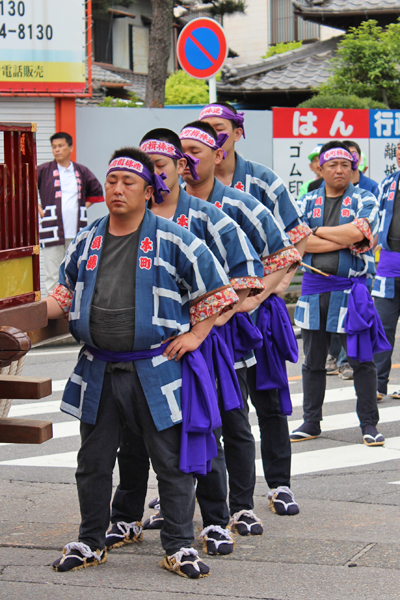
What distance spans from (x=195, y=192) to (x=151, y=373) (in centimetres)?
116

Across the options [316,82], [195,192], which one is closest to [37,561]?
[195,192]

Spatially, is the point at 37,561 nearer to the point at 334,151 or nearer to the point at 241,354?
the point at 241,354

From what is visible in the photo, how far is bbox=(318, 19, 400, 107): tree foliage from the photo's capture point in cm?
1639

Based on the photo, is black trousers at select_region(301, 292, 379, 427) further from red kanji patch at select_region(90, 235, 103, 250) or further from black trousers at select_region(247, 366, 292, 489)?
red kanji patch at select_region(90, 235, 103, 250)

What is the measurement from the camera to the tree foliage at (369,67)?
1639 cm

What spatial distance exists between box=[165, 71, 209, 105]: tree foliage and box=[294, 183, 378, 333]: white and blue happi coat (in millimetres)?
17577

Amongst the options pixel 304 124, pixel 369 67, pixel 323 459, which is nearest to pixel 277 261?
pixel 323 459

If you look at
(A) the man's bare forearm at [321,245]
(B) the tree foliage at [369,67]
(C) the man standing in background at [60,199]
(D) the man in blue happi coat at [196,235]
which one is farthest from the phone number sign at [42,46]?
(D) the man in blue happi coat at [196,235]

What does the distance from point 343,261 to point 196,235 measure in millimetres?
2251

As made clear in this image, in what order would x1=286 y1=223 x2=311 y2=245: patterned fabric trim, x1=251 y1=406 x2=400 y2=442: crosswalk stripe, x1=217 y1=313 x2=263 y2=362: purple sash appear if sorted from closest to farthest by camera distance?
x1=217 y1=313 x2=263 y2=362: purple sash, x1=286 y1=223 x2=311 y2=245: patterned fabric trim, x1=251 y1=406 x2=400 y2=442: crosswalk stripe

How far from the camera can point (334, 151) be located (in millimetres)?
5855

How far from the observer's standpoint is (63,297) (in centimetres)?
369

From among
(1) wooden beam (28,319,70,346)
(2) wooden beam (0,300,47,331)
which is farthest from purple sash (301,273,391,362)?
(2) wooden beam (0,300,47,331)

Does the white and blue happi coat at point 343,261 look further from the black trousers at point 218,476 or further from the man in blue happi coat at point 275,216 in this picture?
the black trousers at point 218,476
